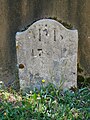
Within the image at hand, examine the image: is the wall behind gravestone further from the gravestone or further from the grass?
the grass

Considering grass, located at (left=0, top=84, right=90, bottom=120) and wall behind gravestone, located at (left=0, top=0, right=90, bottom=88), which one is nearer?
grass, located at (left=0, top=84, right=90, bottom=120)

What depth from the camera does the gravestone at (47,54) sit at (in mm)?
3430

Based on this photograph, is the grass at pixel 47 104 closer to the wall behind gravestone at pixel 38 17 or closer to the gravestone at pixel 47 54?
the gravestone at pixel 47 54

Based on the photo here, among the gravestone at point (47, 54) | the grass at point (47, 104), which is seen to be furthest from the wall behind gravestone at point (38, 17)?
the grass at point (47, 104)

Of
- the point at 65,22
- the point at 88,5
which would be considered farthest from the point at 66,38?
the point at 88,5

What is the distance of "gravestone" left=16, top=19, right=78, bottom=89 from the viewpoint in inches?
135

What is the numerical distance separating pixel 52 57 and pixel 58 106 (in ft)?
2.00

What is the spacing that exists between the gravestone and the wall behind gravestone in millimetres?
156

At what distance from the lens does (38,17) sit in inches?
140

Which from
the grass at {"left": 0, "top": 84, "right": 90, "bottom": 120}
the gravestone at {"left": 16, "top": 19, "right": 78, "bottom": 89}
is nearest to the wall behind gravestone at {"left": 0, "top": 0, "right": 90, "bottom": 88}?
the gravestone at {"left": 16, "top": 19, "right": 78, "bottom": 89}

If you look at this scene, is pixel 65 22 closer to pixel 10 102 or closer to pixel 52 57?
pixel 52 57

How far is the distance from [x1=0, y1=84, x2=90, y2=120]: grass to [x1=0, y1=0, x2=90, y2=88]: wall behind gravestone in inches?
16.3

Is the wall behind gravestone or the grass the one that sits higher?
the wall behind gravestone

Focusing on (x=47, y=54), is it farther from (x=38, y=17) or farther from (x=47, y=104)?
(x=47, y=104)
